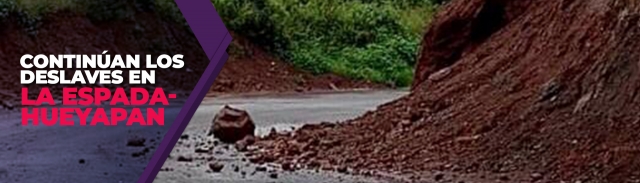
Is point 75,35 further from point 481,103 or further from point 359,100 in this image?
point 481,103

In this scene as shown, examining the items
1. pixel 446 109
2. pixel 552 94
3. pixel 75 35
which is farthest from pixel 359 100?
pixel 552 94

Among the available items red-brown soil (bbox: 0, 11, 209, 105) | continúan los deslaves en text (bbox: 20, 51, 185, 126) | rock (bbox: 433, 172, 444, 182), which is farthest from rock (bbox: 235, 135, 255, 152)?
continúan los deslaves en text (bbox: 20, 51, 185, 126)

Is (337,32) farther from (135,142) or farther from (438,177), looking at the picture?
(135,142)

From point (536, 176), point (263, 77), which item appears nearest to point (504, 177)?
point (536, 176)

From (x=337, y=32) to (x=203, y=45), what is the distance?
3491 cm

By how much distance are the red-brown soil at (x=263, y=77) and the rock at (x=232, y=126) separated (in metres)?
15.0

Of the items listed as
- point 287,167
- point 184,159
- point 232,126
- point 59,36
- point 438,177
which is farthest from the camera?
point 59,36

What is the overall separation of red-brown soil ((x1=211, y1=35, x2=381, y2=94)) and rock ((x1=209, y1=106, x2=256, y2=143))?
1502 centimetres

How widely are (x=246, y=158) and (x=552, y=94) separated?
10.3ft

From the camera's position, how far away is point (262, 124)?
1864 centimetres

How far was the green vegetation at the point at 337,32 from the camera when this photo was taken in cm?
3694

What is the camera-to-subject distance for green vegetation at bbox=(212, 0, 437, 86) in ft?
121

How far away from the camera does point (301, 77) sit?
3484 cm

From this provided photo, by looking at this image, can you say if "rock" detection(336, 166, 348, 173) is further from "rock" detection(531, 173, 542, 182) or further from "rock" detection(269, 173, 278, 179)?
"rock" detection(531, 173, 542, 182)
